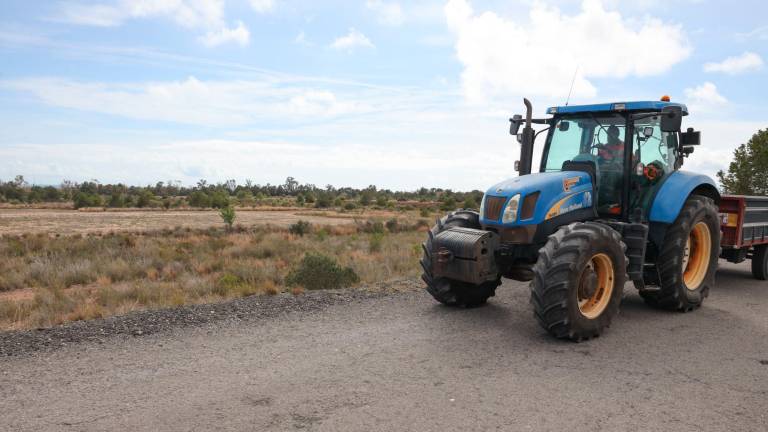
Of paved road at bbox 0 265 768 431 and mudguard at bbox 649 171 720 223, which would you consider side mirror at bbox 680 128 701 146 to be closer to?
mudguard at bbox 649 171 720 223

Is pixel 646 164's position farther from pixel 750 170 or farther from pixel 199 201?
pixel 199 201

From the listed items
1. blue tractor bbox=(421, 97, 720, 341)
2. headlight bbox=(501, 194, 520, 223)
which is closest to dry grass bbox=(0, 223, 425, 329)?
blue tractor bbox=(421, 97, 720, 341)

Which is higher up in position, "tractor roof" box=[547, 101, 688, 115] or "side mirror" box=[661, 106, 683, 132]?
"tractor roof" box=[547, 101, 688, 115]

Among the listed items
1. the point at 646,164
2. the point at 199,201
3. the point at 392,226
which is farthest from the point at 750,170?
the point at 199,201

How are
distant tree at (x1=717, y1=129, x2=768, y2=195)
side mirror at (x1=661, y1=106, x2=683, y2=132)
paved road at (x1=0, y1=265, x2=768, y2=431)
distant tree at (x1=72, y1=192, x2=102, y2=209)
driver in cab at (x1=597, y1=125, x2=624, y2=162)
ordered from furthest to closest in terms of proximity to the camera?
1. distant tree at (x1=72, y1=192, x2=102, y2=209)
2. distant tree at (x1=717, y1=129, x2=768, y2=195)
3. driver in cab at (x1=597, y1=125, x2=624, y2=162)
4. side mirror at (x1=661, y1=106, x2=683, y2=132)
5. paved road at (x1=0, y1=265, x2=768, y2=431)

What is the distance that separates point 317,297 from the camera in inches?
349

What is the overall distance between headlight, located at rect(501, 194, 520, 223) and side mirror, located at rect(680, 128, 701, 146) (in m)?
3.47

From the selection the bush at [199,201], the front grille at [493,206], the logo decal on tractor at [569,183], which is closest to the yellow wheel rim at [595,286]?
the logo decal on tractor at [569,183]

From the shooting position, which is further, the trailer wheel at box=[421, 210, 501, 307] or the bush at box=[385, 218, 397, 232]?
the bush at box=[385, 218, 397, 232]

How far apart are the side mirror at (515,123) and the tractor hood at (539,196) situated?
1.32 metres

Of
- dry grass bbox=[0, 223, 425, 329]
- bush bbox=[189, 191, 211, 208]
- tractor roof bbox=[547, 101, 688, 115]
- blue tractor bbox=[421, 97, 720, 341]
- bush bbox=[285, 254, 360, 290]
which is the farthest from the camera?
bush bbox=[189, 191, 211, 208]

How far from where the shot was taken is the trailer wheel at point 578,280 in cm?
616

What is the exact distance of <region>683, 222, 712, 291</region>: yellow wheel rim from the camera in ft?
27.6

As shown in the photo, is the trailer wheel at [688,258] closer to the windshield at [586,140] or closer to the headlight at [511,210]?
the windshield at [586,140]
